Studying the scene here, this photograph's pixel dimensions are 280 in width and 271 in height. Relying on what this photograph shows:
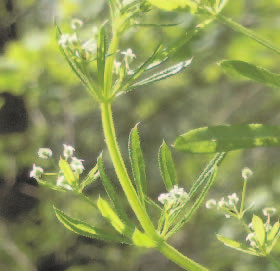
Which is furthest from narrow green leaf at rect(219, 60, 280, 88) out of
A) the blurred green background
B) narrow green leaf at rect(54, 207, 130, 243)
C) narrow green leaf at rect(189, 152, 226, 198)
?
the blurred green background

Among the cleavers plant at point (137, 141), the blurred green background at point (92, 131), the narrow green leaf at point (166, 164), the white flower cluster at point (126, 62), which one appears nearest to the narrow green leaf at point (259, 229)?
the cleavers plant at point (137, 141)

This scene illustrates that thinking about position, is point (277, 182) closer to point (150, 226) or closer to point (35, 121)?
point (35, 121)

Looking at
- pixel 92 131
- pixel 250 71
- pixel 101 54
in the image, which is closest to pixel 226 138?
pixel 250 71

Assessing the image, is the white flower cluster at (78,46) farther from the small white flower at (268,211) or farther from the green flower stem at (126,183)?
the small white flower at (268,211)

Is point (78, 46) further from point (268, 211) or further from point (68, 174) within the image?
point (268, 211)

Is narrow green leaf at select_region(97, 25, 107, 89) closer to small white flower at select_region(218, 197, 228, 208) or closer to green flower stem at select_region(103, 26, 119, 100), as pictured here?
green flower stem at select_region(103, 26, 119, 100)
